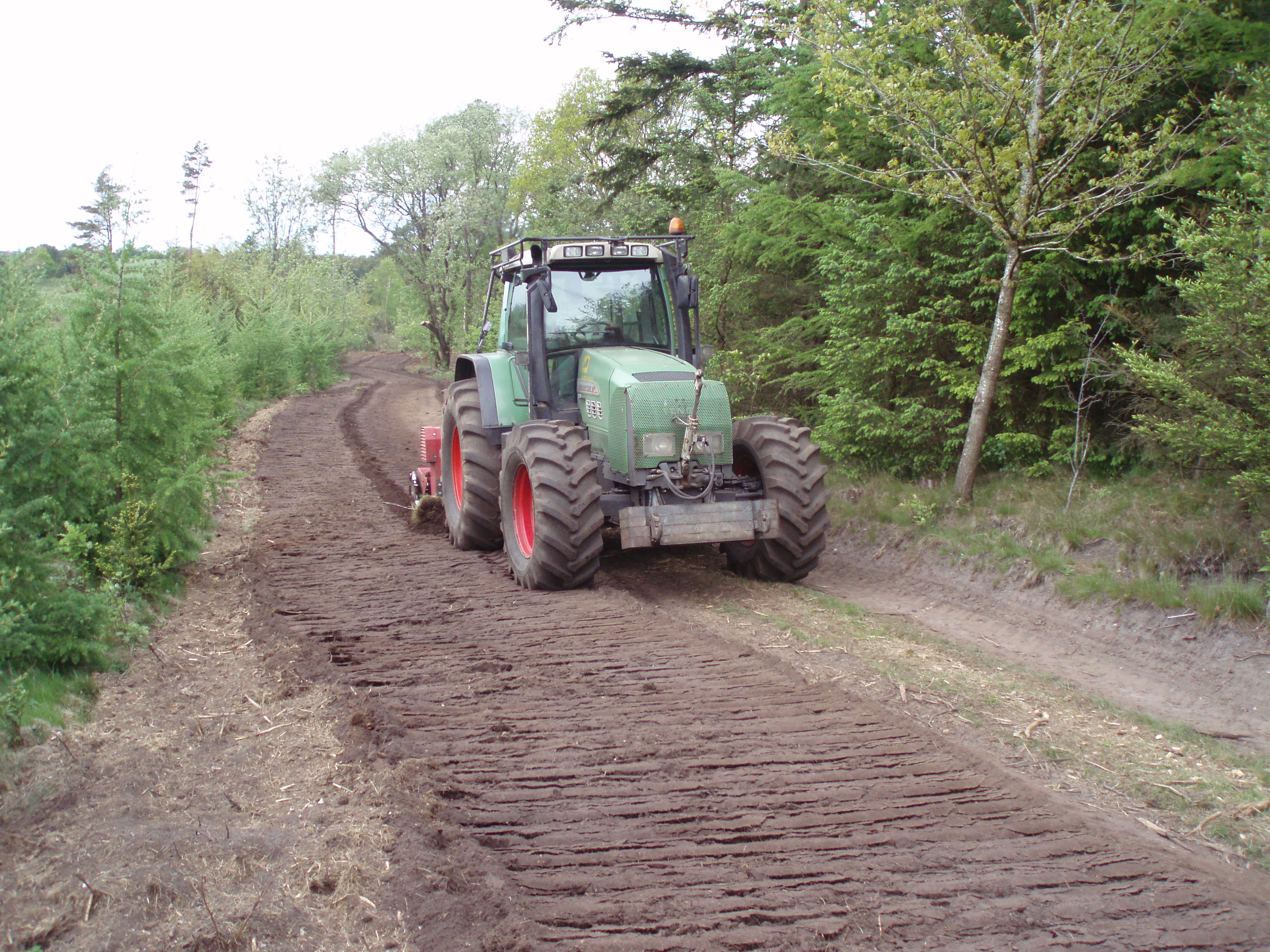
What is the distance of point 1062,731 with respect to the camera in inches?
191

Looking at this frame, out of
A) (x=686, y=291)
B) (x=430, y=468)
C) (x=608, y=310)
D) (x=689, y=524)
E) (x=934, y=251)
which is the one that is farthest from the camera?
(x=430, y=468)

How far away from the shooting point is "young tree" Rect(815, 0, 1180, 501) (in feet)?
25.0

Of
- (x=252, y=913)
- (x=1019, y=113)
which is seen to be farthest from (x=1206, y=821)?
(x=1019, y=113)

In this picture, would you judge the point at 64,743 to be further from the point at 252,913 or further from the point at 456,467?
the point at 456,467

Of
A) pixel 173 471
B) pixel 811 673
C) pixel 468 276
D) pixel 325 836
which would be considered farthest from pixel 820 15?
pixel 468 276

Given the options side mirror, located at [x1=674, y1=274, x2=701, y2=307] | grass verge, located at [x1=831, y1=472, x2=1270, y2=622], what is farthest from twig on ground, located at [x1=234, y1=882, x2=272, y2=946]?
grass verge, located at [x1=831, y1=472, x2=1270, y2=622]

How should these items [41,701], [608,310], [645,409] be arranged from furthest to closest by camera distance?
[608,310]
[645,409]
[41,701]

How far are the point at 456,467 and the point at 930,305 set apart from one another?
17.7ft

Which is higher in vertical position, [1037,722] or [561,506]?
[561,506]

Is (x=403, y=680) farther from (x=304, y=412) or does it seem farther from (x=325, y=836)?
(x=304, y=412)

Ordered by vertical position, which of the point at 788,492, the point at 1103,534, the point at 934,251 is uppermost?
the point at 934,251

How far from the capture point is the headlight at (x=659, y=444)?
284 inches

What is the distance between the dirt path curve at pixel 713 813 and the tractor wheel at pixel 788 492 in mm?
1360

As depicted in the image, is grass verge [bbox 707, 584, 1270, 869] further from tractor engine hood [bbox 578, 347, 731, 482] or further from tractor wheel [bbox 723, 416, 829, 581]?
tractor engine hood [bbox 578, 347, 731, 482]
